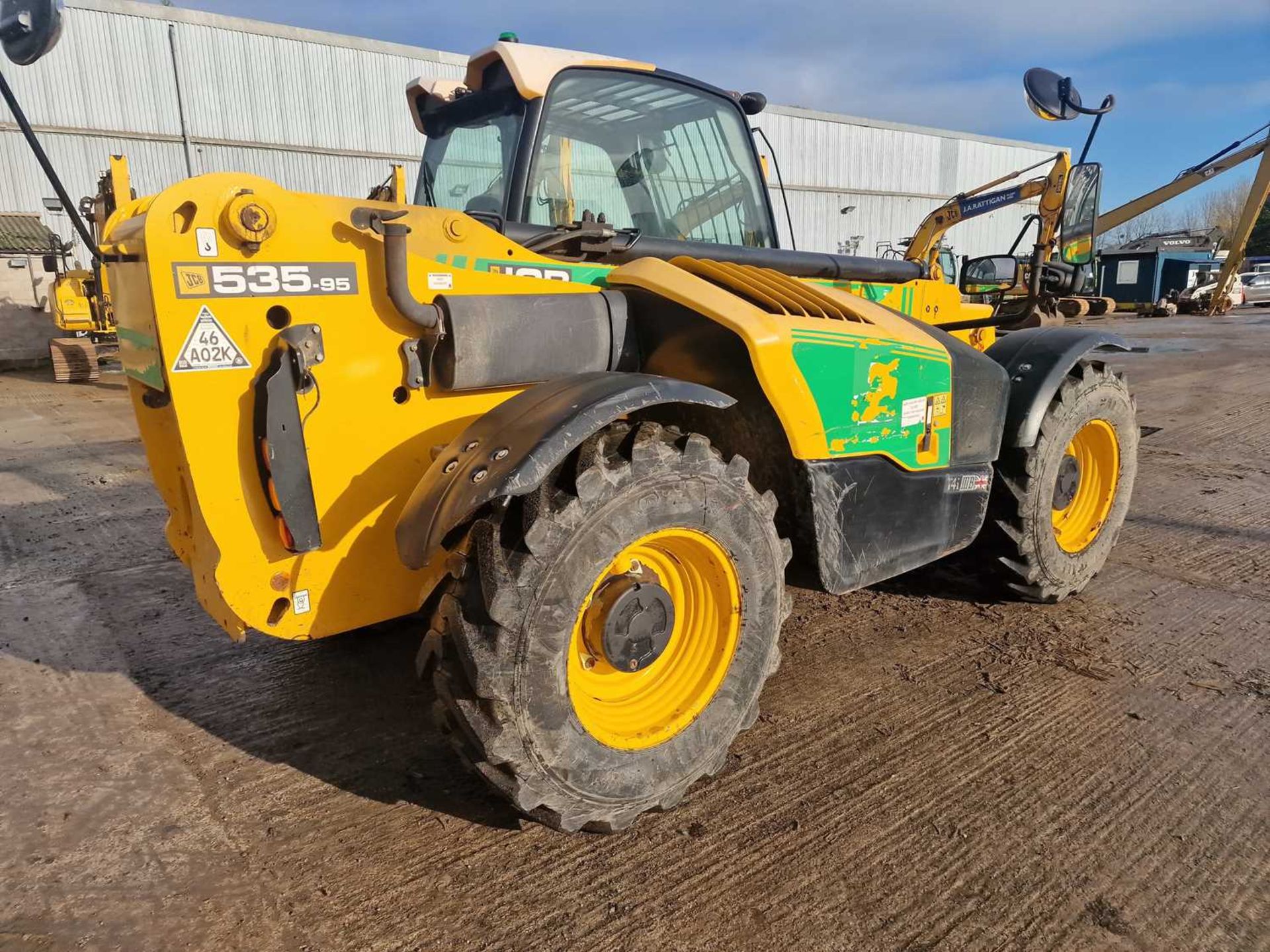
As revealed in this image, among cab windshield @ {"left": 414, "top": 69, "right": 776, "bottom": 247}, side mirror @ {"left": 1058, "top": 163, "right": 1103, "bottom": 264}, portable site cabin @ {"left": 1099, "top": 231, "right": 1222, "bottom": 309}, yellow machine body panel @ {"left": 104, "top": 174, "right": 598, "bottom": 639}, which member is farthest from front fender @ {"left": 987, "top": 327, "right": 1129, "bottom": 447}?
portable site cabin @ {"left": 1099, "top": 231, "right": 1222, "bottom": 309}

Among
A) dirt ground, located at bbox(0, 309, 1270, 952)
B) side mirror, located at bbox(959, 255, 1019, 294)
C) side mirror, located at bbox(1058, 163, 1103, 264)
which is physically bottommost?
dirt ground, located at bbox(0, 309, 1270, 952)

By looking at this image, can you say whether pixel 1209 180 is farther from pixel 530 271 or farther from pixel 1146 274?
pixel 530 271

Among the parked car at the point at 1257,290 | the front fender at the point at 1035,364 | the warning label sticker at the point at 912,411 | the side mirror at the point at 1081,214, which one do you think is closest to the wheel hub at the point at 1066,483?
the front fender at the point at 1035,364

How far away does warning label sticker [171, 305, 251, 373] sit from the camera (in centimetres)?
214

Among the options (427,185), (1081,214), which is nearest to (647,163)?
(427,185)

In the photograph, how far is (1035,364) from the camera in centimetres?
376

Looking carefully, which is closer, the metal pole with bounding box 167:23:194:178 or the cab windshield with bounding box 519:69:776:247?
the cab windshield with bounding box 519:69:776:247

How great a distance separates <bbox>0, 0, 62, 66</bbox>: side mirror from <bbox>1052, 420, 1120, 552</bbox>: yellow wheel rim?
415 cm

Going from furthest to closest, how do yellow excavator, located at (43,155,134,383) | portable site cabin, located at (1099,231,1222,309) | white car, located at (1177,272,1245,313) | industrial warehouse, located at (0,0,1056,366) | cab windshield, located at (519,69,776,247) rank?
portable site cabin, located at (1099,231,1222,309) < white car, located at (1177,272,1245,313) < industrial warehouse, located at (0,0,1056,366) < yellow excavator, located at (43,155,134,383) < cab windshield, located at (519,69,776,247)

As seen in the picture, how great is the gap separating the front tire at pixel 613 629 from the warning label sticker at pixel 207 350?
0.77 metres

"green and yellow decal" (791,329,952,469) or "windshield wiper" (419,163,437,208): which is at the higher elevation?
"windshield wiper" (419,163,437,208)

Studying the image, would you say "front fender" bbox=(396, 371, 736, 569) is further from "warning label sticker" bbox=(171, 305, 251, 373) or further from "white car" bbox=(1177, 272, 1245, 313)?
"white car" bbox=(1177, 272, 1245, 313)

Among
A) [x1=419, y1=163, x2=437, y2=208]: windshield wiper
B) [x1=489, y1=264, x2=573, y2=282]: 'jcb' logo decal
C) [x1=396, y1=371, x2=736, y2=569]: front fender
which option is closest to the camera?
[x1=396, y1=371, x2=736, y2=569]: front fender

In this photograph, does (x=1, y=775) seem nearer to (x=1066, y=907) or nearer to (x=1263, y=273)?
(x=1066, y=907)
